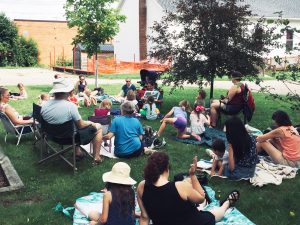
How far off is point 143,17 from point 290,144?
1222 inches

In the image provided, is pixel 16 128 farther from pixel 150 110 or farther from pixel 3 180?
pixel 150 110

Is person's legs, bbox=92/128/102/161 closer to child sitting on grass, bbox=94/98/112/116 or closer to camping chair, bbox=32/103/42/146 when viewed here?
camping chair, bbox=32/103/42/146

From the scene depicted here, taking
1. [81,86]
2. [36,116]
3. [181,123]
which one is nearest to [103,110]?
[181,123]

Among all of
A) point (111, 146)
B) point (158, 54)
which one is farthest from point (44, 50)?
point (111, 146)

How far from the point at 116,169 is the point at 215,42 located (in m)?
9.04

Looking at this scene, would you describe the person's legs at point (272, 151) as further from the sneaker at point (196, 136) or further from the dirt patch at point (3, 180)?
the dirt patch at point (3, 180)

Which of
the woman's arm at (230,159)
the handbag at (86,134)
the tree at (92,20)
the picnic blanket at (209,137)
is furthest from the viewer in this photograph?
the tree at (92,20)

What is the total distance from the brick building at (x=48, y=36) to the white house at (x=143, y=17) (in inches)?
402

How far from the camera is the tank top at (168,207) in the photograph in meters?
4.04

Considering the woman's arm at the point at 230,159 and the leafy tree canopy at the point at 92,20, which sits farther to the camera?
the leafy tree canopy at the point at 92,20

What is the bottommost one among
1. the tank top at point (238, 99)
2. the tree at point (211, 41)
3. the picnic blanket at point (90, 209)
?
the picnic blanket at point (90, 209)

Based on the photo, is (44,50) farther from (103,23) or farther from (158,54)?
(158,54)

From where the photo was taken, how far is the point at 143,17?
1452 inches

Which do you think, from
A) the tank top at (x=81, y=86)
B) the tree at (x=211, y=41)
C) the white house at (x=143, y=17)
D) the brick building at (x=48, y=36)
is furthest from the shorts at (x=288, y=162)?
the brick building at (x=48, y=36)
